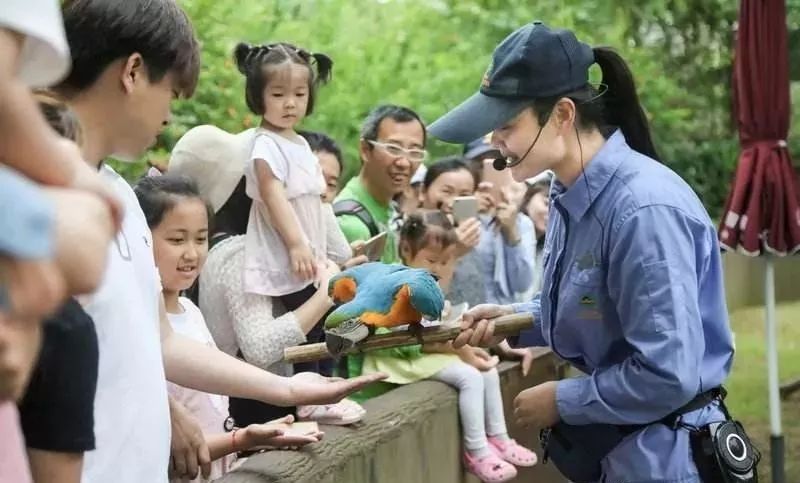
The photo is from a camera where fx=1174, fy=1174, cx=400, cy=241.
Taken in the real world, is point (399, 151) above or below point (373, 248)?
above

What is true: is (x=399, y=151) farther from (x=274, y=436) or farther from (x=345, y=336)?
(x=274, y=436)

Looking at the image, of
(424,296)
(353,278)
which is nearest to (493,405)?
(353,278)

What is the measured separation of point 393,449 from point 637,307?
1.31 metres

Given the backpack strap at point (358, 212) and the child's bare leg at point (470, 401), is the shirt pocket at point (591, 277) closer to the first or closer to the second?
the child's bare leg at point (470, 401)

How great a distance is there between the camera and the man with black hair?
1732 mm

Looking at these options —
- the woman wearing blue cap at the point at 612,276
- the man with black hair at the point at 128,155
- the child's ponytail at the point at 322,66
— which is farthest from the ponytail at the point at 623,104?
the child's ponytail at the point at 322,66

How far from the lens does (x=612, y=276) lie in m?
2.48

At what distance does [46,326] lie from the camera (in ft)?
4.51

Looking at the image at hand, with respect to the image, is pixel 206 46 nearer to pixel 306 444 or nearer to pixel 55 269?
pixel 306 444

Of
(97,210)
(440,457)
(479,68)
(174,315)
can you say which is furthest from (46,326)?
(479,68)

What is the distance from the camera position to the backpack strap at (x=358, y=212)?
4.59 m

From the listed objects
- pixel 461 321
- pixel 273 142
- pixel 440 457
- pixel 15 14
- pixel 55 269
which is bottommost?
pixel 440 457

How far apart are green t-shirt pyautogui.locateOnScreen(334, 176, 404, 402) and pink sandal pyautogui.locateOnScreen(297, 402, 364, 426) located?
2.69ft

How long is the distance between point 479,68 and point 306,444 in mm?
8551
